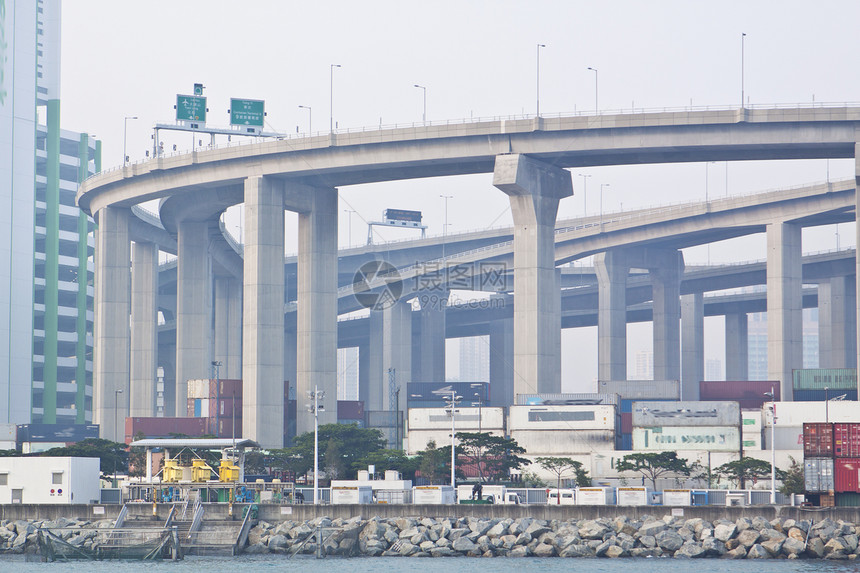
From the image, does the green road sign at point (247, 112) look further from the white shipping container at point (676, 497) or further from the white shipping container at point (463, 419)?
the white shipping container at point (676, 497)

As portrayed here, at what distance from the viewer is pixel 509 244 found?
179 meters

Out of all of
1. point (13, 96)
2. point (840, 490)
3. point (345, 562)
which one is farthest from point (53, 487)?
point (13, 96)

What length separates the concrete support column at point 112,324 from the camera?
13975 cm

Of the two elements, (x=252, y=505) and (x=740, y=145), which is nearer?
(x=252, y=505)

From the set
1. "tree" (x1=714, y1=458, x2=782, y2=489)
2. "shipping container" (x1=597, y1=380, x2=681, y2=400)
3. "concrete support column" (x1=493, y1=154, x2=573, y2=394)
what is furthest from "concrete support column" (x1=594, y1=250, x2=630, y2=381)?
"tree" (x1=714, y1=458, x2=782, y2=489)

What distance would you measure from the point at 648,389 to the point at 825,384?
2183 cm

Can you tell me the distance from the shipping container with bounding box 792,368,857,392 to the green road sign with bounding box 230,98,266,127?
70.6 metres

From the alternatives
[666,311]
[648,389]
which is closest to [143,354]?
[648,389]

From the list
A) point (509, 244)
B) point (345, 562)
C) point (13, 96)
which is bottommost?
point (345, 562)

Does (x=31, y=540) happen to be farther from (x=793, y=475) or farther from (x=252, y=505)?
(x=793, y=475)

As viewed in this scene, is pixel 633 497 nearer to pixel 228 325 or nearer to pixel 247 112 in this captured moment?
pixel 247 112

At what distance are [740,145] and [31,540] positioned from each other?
70359 millimetres

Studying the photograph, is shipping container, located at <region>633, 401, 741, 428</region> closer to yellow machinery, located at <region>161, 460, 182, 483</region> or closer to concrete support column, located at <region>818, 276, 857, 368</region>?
yellow machinery, located at <region>161, 460, 182, 483</region>

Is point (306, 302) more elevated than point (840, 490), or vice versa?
point (306, 302)
